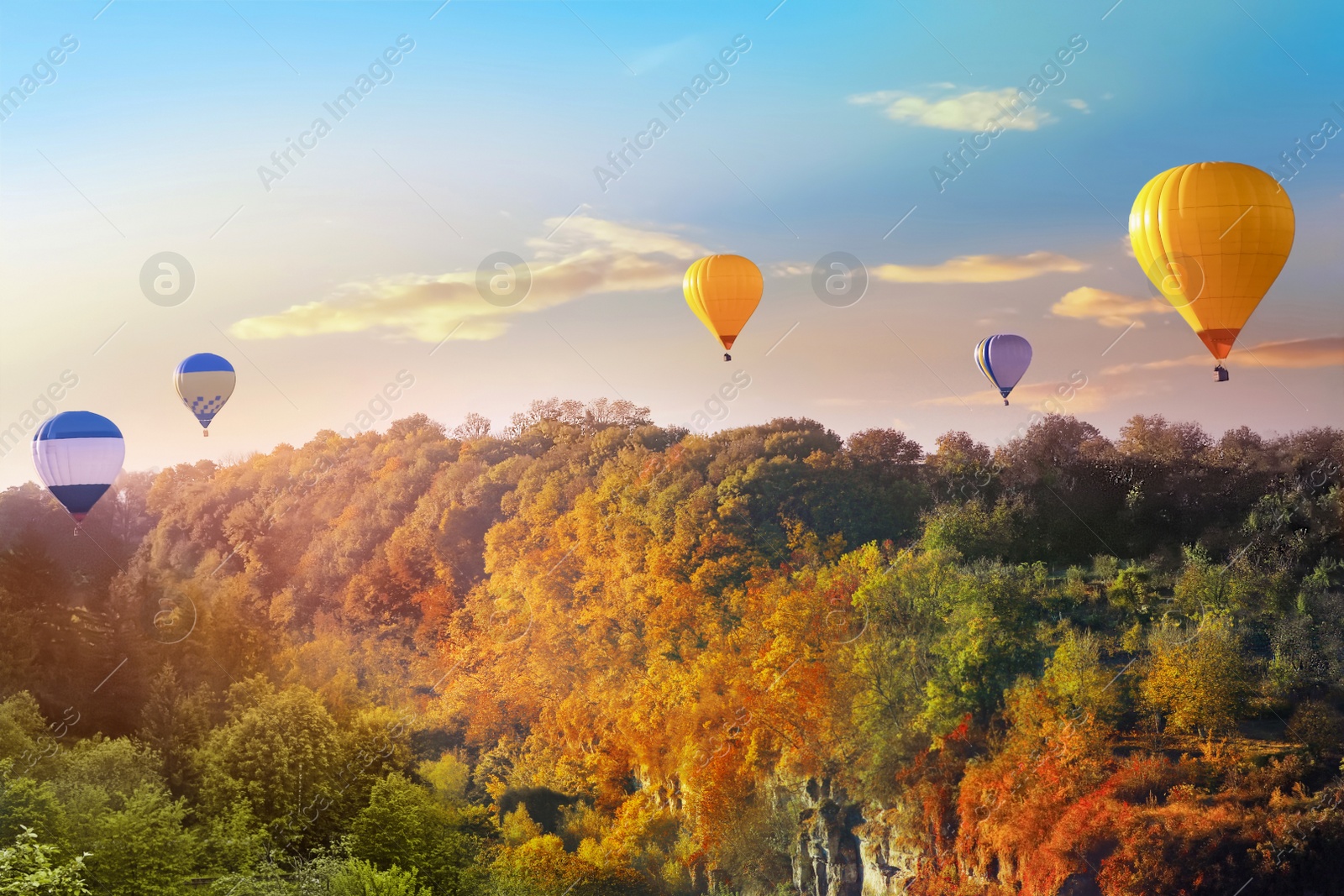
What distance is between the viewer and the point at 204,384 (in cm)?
4419

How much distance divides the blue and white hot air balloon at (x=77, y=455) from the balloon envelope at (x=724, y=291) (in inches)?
808

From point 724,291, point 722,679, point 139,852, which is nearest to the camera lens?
point 139,852

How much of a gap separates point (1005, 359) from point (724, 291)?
10.5 m

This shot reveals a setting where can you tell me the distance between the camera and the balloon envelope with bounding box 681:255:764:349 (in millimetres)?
40250

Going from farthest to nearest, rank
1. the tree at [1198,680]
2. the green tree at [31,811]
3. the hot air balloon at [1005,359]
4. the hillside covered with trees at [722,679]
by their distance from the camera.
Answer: the hot air balloon at [1005,359] → the tree at [1198,680] → the hillside covered with trees at [722,679] → the green tree at [31,811]

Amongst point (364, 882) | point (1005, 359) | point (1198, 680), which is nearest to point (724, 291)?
point (1005, 359)

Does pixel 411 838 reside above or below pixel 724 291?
below

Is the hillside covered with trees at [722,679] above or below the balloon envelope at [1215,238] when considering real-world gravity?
below

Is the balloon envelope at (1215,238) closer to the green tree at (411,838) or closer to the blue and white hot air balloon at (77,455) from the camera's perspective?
the green tree at (411,838)

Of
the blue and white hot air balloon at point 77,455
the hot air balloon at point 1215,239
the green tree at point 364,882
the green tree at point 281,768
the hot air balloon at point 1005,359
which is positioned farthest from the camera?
the hot air balloon at point 1005,359

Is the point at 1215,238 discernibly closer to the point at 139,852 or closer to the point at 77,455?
the point at 139,852

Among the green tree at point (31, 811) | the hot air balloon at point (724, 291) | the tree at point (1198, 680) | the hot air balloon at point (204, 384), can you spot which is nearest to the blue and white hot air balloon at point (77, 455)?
the hot air balloon at point (204, 384)

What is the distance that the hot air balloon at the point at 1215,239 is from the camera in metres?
29.2

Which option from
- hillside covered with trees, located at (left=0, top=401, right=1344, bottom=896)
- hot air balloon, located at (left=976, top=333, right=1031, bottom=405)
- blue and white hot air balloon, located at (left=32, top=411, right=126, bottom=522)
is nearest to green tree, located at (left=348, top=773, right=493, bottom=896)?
hillside covered with trees, located at (left=0, top=401, right=1344, bottom=896)
